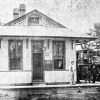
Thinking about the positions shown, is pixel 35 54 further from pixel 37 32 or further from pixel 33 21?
pixel 33 21

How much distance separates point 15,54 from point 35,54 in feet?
4.30

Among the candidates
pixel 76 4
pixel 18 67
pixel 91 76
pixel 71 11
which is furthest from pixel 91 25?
pixel 18 67

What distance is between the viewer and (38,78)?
1862 cm

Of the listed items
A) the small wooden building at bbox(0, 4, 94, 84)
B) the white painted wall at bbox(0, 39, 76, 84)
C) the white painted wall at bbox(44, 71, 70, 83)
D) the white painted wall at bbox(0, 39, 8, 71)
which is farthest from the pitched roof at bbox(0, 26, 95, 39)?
the white painted wall at bbox(44, 71, 70, 83)

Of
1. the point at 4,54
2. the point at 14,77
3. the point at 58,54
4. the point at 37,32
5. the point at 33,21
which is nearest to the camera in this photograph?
the point at 14,77

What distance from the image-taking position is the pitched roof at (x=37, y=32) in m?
17.9

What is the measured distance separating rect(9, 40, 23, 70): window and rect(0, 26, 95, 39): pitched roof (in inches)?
26.7

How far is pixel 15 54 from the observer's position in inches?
720

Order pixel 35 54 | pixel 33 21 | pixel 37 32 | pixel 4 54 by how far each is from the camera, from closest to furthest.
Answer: pixel 4 54 < pixel 37 32 < pixel 35 54 < pixel 33 21

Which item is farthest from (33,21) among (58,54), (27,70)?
(27,70)

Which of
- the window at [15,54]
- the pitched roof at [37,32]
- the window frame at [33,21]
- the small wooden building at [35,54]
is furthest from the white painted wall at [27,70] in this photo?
the window frame at [33,21]

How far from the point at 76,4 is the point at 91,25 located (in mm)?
9293

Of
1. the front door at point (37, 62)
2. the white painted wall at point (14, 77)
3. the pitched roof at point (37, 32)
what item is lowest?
the white painted wall at point (14, 77)

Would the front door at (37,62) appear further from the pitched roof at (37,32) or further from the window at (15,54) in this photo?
the window at (15,54)
